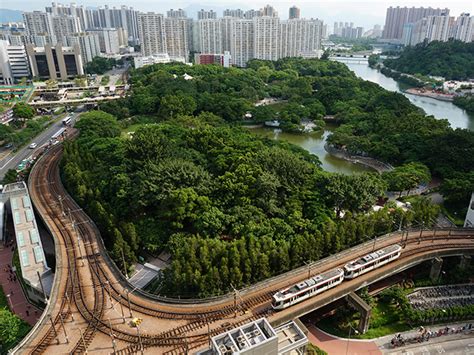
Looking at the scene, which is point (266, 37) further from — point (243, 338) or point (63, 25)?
point (243, 338)

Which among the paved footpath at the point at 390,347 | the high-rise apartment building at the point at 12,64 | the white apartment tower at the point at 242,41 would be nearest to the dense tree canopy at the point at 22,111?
the high-rise apartment building at the point at 12,64

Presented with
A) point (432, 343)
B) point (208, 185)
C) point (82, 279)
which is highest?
point (208, 185)

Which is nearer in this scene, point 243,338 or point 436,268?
point 243,338

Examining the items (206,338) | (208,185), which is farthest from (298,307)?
(208,185)

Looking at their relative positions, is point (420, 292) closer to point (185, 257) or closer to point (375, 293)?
point (375, 293)

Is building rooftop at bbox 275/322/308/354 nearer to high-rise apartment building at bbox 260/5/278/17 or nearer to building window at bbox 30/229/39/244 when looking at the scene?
building window at bbox 30/229/39/244

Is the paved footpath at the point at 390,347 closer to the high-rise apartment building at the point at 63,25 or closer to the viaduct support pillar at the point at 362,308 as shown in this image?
the viaduct support pillar at the point at 362,308

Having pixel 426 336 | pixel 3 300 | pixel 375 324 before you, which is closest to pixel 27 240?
pixel 3 300
